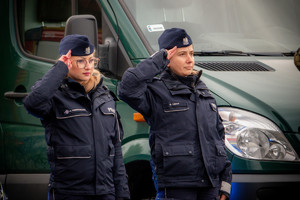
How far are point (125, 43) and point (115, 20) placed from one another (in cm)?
22

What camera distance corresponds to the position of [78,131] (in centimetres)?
325

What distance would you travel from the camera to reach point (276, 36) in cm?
466

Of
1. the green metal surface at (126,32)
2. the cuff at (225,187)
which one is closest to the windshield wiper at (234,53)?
the green metal surface at (126,32)

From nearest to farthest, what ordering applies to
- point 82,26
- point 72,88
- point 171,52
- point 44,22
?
point 72,88
point 171,52
point 82,26
point 44,22

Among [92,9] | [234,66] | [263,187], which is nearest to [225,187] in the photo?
[263,187]

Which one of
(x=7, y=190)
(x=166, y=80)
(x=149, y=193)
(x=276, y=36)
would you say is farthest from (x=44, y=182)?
(x=276, y=36)

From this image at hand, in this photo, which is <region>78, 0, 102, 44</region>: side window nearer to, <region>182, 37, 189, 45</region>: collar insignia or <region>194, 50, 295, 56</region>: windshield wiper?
<region>194, 50, 295, 56</region>: windshield wiper

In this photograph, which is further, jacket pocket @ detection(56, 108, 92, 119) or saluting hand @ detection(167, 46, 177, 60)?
saluting hand @ detection(167, 46, 177, 60)

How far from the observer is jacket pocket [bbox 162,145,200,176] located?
3.28m

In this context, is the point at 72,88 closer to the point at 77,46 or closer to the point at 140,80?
the point at 77,46

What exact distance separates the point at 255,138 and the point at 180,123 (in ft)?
1.79

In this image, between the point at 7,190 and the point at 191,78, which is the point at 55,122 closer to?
the point at 191,78

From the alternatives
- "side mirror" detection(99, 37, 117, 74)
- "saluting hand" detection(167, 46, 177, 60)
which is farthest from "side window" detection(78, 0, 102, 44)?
"saluting hand" detection(167, 46, 177, 60)

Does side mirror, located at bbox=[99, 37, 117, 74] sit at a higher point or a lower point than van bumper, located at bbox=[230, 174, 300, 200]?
higher
